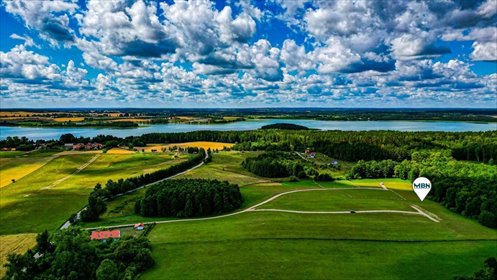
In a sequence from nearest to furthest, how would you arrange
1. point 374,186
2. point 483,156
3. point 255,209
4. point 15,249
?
point 15,249
point 255,209
point 374,186
point 483,156

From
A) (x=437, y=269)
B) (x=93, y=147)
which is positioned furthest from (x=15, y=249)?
(x=93, y=147)

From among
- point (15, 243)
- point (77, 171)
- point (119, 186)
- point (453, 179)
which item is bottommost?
point (15, 243)

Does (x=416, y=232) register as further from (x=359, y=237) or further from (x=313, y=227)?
(x=313, y=227)

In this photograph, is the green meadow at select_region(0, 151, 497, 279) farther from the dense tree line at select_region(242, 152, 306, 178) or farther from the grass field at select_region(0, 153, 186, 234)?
the dense tree line at select_region(242, 152, 306, 178)

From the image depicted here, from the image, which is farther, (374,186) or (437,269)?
(374,186)

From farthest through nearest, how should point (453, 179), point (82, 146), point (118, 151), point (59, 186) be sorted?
point (82, 146) < point (118, 151) < point (59, 186) < point (453, 179)

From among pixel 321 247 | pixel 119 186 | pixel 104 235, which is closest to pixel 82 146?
pixel 119 186

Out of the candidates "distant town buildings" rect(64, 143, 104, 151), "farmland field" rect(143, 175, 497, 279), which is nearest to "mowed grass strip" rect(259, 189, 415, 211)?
"farmland field" rect(143, 175, 497, 279)

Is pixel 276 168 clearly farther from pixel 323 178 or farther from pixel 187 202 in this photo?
pixel 187 202
